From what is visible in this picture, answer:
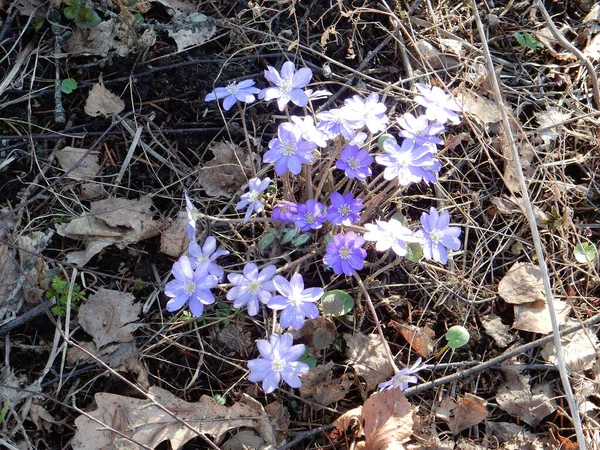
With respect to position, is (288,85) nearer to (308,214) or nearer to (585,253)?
(308,214)

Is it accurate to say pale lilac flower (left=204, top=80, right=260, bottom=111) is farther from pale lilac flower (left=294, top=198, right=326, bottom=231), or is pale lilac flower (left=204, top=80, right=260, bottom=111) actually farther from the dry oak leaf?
the dry oak leaf

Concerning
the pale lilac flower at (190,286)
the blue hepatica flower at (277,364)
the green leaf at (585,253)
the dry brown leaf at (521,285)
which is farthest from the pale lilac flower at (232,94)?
the green leaf at (585,253)

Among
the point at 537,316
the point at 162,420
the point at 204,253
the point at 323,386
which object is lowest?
the point at 162,420

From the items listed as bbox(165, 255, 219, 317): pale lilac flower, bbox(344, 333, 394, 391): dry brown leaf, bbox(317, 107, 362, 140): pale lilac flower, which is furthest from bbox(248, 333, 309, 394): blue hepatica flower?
bbox(317, 107, 362, 140): pale lilac flower

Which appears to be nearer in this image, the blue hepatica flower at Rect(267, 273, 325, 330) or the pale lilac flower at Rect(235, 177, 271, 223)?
the blue hepatica flower at Rect(267, 273, 325, 330)

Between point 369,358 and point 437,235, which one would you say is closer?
point 437,235

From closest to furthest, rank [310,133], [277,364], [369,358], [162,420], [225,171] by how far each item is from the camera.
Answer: [277,364], [310,133], [162,420], [369,358], [225,171]

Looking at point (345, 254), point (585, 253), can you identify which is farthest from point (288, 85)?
point (585, 253)

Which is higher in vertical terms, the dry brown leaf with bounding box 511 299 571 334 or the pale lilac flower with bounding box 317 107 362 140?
the pale lilac flower with bounding box 317 107 362 140
